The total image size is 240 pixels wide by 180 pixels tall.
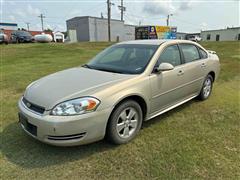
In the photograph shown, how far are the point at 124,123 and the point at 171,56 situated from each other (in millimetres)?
1644

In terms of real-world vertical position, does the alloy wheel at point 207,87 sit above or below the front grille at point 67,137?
above

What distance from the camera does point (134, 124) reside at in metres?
3.19

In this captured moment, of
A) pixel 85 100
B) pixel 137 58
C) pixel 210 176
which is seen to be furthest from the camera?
pixel 137 58

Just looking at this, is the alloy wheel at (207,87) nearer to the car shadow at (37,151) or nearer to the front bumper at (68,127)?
the car shadow at (37,151)

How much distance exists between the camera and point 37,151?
2908 mm

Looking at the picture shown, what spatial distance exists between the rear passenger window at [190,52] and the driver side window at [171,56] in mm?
246

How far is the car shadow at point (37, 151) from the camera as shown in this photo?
2.70 meters

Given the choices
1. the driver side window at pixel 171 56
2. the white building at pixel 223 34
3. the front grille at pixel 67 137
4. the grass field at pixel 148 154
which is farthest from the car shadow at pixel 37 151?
the white building at pixel 223 34

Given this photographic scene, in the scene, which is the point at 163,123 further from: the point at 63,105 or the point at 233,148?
the point at 63,105

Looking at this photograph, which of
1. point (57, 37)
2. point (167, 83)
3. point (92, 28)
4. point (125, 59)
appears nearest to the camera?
point (167, 83)

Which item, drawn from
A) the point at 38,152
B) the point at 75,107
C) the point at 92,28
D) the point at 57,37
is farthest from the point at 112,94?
the point at 92,28

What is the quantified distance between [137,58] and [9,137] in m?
2.45

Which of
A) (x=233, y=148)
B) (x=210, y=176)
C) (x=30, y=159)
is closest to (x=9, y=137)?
(x=30, y=159)

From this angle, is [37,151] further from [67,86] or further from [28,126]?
[67,86]
